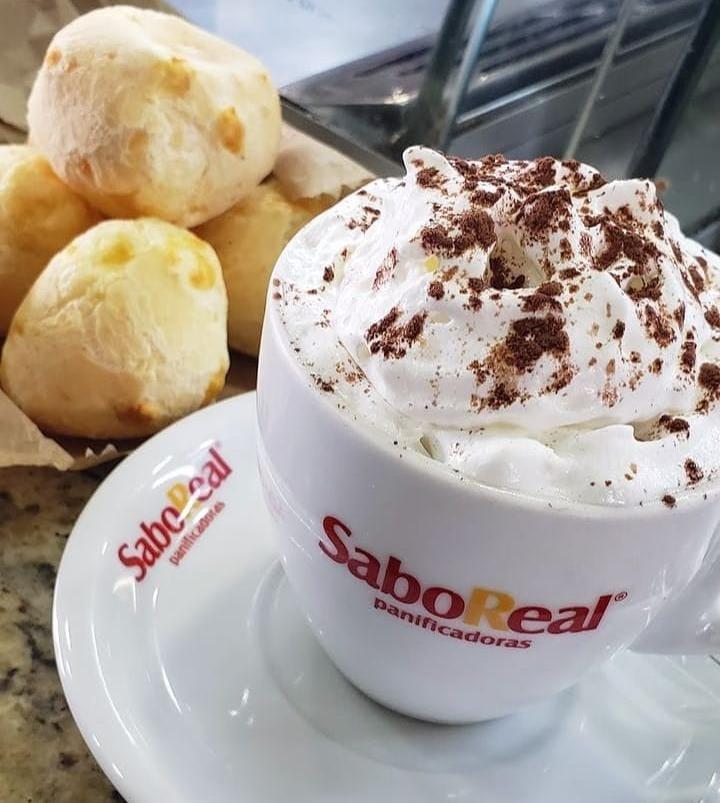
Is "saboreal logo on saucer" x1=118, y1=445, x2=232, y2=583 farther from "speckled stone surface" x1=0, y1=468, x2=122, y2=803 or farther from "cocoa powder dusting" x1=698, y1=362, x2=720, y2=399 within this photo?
"cocoa powder dusting" x1=698, y1=362, x2=720, y2=399

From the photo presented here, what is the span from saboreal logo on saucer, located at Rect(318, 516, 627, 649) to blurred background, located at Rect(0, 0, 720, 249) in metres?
0.74

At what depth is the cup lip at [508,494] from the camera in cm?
37

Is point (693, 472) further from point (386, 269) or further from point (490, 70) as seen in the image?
point (490, 70)

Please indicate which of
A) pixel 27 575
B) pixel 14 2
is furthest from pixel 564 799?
pixel 14 2

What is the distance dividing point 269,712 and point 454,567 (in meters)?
0.16

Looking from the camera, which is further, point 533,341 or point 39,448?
point 39,448

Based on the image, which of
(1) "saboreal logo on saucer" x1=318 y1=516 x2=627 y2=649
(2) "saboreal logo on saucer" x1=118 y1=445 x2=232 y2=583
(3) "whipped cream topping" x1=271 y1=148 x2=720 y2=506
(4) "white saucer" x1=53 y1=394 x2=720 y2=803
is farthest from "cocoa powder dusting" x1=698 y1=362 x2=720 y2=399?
(2) "saboreal logo on saucer" x1=118 y1=445 x2=232 y2=583

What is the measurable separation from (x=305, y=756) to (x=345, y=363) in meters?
0.21

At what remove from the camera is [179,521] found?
60cm

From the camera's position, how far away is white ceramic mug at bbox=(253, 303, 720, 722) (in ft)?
1.26

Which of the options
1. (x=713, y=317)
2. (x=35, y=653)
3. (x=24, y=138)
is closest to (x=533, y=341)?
(x=713, y=317)

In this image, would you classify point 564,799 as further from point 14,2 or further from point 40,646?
point 14,2

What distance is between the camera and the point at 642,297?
44cm

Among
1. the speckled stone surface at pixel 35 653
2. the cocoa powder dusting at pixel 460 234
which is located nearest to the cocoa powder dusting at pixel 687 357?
the cocoa powder dusting at pixel 460 234
